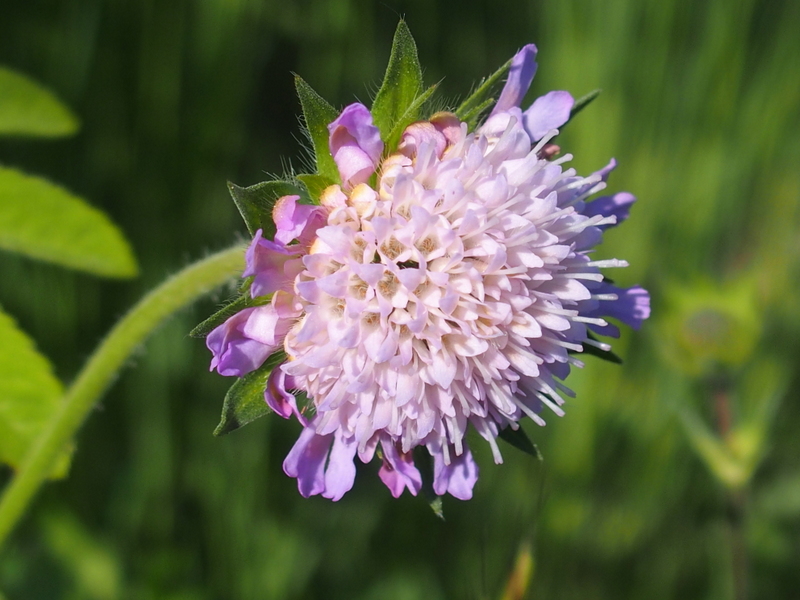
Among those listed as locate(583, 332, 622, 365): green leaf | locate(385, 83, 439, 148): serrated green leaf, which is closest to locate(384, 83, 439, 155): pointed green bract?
locate(385, 83, 439, 148): serrated green leaf

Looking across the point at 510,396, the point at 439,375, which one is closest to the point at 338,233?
the point at 439,375

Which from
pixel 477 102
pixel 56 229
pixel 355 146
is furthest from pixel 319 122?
pixel 56 229

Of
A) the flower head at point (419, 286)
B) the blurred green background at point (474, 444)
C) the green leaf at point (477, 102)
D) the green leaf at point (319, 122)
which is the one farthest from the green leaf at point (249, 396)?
the blurred green background at point (474, 444)

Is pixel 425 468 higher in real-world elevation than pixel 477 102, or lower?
lower

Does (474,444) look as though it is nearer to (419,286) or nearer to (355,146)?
(419,286)

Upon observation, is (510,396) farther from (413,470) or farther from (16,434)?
(16,434)

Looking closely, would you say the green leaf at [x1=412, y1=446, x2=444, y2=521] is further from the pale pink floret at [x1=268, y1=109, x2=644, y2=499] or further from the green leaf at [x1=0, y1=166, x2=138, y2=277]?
the green leaf at [x1=0, y1=166, x2=138, y2=277]
